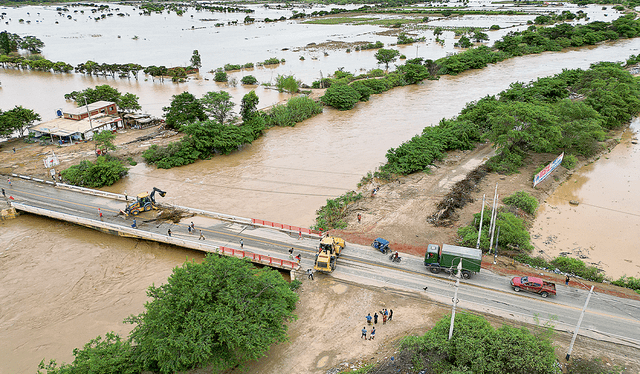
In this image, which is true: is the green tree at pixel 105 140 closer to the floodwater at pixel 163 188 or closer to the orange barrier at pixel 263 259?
the floodwater at pixel 163 188

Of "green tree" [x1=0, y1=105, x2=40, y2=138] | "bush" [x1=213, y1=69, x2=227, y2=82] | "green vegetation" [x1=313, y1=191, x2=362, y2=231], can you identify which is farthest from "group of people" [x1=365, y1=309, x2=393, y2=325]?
"bush" [x1=213, y1=69, x2=227, y2=82]

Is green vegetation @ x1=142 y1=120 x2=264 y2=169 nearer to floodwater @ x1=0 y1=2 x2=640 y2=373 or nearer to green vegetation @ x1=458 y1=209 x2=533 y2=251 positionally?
floodwater @ x1=0 y1=2 x2=640 y2=373

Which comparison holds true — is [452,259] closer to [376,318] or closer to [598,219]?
[376,318]

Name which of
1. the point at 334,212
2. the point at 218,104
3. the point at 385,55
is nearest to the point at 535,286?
the point at 334,212

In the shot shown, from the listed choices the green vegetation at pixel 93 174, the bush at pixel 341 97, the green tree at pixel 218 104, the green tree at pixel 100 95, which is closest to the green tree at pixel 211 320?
the green vegetation at pixel 93 174

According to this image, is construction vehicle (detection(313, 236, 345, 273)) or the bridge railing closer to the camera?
construction vehicle (detection(313, 236, 345, 273))

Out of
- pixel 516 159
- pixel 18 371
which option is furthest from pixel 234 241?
pixel 516 159

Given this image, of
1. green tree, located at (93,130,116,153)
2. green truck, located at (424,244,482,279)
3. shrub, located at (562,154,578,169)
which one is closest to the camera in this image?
green truck, located at (424,244,482,279)
